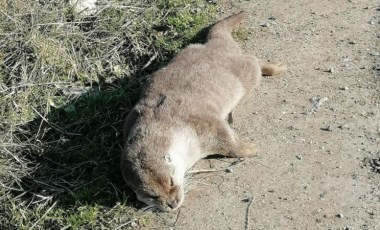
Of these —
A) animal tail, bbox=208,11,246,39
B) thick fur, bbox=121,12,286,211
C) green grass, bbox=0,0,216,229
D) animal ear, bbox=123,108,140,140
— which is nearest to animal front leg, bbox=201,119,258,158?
thick fur, bbox=121,12,286,211

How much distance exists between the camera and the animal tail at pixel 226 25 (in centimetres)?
531

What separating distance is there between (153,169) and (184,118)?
1.77ft

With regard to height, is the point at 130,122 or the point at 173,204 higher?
the point at 130,122

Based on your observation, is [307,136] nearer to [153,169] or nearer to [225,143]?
[225,143]

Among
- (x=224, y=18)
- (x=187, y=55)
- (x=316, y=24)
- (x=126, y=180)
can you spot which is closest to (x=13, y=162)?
(x=126, y=180)

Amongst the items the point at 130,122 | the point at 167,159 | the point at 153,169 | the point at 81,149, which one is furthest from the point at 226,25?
the point at 153,169

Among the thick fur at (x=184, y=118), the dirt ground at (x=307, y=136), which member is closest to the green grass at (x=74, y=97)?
the thick fur at (x=184, y=118)

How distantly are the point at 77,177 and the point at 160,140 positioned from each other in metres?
0.79

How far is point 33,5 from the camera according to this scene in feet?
18.0

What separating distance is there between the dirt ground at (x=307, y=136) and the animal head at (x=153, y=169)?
0.75ft

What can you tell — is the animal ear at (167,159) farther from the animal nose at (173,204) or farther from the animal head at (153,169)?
the animal nose at (173,204)

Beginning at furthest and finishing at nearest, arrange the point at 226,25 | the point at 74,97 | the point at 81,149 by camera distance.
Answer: the point at 226,25 → the point at 74,97 → the point at 81,149

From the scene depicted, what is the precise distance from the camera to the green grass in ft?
14.1

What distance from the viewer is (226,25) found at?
18.0 feet
